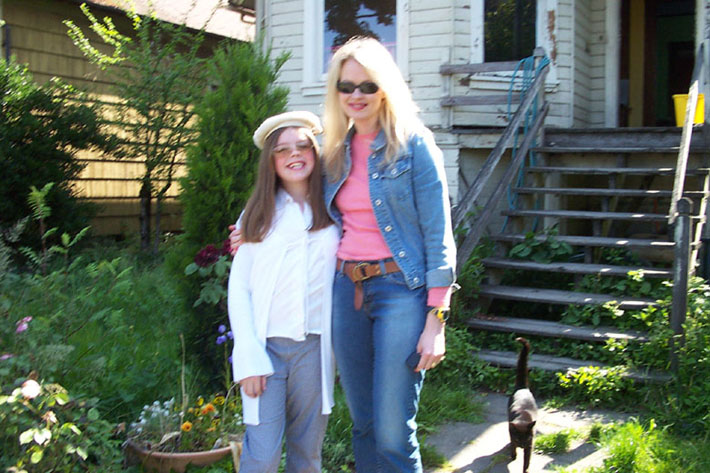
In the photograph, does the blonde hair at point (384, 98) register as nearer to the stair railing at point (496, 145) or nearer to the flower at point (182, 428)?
the flower at point (182, 428)

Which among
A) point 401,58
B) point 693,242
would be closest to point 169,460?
point 693,242

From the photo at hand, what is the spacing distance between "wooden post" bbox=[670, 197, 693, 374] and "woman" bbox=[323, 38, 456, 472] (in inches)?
105

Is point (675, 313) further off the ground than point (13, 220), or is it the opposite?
point (13, 220)

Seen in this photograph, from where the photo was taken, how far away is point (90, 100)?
9656mm

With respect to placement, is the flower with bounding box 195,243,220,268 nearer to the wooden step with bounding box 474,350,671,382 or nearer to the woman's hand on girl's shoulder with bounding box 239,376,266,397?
the woman's hand on girl's shoulder with bounding box 239,376,266,397

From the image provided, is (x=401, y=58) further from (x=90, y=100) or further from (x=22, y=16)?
(x=22, y=16)

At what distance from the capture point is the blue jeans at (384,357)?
8.22 feet

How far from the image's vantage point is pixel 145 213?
412 inches

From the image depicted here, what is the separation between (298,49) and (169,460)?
22.3 ft

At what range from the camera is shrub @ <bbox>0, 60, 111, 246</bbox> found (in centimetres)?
825

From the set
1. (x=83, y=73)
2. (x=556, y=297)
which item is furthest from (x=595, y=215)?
(x=83, y=73)

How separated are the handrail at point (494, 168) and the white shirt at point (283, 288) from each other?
3214 mm

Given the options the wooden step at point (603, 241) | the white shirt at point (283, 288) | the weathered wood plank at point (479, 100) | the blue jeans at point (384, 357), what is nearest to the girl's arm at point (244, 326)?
the white shirt at point (283, 288)

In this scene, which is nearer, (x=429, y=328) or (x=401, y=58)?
(x=429, y=328)
